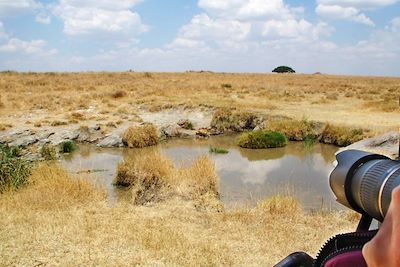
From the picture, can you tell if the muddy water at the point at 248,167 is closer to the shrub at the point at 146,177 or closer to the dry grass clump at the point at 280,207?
the shrub at the point at 146,177

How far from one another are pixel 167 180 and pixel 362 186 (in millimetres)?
8503

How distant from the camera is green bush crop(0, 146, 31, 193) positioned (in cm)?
829

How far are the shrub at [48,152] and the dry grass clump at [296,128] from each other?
832 cm

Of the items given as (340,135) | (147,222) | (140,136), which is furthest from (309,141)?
(147,222)

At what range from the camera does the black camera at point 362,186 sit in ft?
3.66

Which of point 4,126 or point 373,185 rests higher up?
point 373,185

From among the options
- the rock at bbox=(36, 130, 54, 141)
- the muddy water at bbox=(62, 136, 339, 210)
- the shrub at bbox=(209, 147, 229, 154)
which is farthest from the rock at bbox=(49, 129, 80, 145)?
the shrub at bbox=(209, 147, 229, 154)

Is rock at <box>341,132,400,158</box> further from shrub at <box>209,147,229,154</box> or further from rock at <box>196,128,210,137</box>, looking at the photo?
rock at <box>196,128,210,137</box>

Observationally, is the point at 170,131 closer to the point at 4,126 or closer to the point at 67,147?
the point at 67,147

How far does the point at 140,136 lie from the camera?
1719 cm

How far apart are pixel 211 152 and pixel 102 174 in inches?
182

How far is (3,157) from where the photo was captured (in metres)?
8.88

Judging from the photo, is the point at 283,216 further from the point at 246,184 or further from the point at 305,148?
the point at 305,148

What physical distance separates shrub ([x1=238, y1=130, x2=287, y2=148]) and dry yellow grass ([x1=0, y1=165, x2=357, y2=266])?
9.00 m
